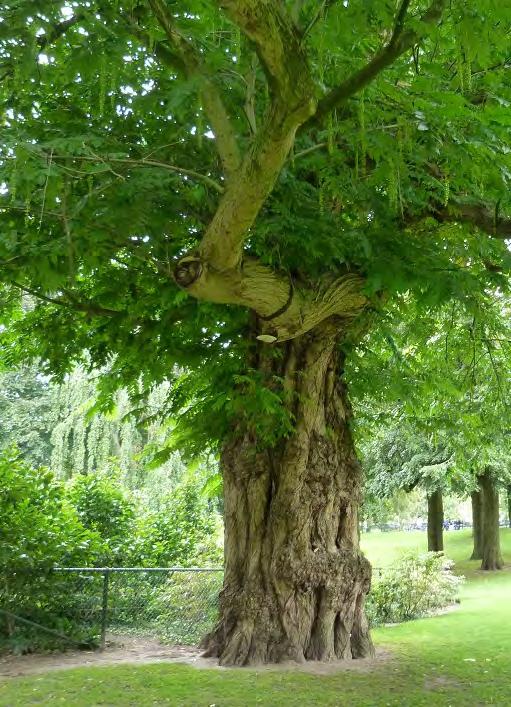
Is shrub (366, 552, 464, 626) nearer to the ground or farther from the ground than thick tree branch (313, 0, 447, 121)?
nearer to the ground

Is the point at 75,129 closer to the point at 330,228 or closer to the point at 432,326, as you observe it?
the point at 330,228

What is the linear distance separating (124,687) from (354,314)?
163 inches

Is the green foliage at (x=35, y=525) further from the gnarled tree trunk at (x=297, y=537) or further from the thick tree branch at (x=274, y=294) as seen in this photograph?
the thick tree branch at (x=274, y=294)

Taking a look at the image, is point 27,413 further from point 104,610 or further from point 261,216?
point 261,216

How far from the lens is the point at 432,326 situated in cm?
1032

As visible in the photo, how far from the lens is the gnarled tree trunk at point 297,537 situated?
742 centimetres

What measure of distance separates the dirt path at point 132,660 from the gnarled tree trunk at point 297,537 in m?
0.17

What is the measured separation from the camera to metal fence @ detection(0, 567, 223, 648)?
8633 mm

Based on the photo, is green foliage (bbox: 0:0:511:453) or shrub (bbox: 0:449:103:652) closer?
green foliage (bbox: 0:0:511:453)

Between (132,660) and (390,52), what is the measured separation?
6959 mm

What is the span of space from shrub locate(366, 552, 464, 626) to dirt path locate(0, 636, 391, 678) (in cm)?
498

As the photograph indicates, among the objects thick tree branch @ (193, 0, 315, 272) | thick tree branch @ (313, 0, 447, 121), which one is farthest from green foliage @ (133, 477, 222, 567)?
thick tree branch @ (313, 0, 447, 121)

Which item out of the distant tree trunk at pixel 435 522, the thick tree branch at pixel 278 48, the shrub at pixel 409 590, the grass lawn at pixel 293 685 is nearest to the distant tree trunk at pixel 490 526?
the distant tree trunk at pixel 435 522

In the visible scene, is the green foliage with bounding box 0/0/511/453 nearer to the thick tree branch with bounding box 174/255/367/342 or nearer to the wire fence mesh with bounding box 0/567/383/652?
the thick tree branch with bounding box 174/255/367/342
